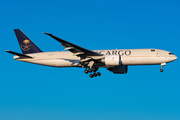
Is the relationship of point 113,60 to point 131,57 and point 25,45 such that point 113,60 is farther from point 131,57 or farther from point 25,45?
point 25,45

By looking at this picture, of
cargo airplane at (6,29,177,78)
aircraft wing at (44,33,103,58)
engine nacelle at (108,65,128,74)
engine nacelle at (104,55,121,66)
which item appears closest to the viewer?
aircraft wing at (44,33,103,58)

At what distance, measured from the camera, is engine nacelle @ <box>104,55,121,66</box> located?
4019cm

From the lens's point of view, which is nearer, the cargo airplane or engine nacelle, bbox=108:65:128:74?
the cargo airplane

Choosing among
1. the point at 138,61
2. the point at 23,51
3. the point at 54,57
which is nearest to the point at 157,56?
the point at 138,61

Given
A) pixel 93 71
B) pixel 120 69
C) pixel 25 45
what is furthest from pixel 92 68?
pixel 25 45

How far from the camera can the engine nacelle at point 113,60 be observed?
40188mm

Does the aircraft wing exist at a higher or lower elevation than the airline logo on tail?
lower

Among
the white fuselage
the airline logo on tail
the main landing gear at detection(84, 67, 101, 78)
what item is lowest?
the main landing gear at detection(84, 67, 101, 78)

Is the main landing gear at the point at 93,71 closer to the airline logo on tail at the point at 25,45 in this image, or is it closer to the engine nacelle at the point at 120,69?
the engine nacelle at the point at 120,69

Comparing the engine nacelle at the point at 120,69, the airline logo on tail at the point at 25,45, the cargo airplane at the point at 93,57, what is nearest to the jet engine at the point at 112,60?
the cargo airplane at the point at 93,57

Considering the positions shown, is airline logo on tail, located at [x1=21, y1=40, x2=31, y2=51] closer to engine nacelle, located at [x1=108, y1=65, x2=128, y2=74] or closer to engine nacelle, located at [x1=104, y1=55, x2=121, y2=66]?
engine nacelle, located at [x1=104, y1=55, x2=121, y2=66]

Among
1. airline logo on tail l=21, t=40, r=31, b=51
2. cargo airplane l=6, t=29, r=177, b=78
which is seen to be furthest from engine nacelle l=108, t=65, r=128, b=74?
airline logo on tail l=21, t=40, r=31, b=51

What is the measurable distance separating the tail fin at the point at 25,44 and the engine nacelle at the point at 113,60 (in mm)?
12828

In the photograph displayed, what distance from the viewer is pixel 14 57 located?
45.8 metres
